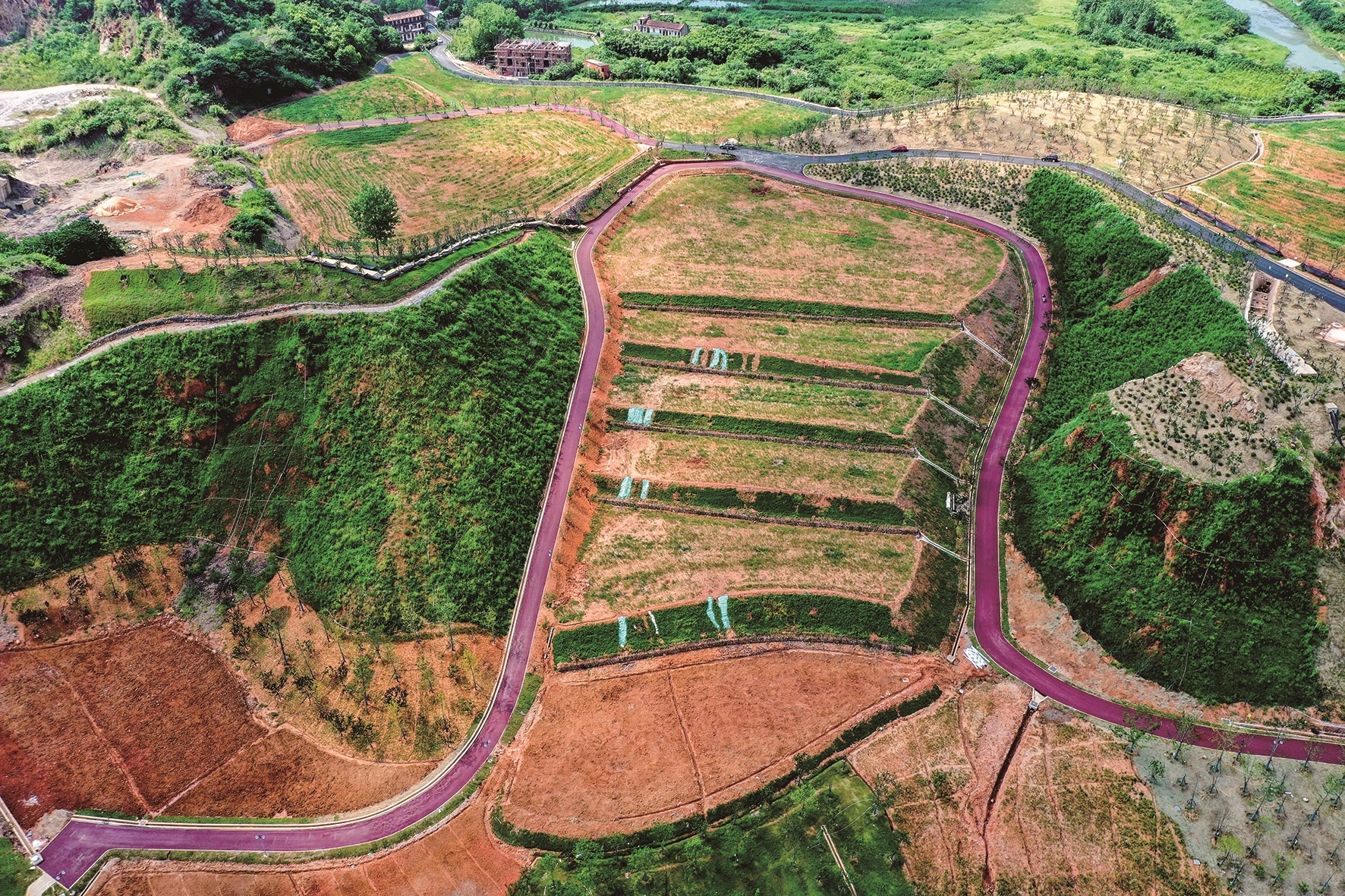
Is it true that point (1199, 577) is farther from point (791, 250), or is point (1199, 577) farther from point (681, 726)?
point (791, 250)

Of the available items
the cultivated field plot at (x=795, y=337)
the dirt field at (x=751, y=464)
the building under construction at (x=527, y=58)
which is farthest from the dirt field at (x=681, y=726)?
the building under construction at (x=527, y=58)

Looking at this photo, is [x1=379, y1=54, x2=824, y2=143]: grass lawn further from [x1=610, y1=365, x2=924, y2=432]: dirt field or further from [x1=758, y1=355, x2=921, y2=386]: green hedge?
[x1=610, y1=365, x2=924, y2=432]: dirt field

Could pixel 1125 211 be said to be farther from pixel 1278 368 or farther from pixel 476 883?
pixel 476 883

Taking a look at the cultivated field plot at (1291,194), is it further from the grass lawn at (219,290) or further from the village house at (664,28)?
the village house at (664,28)

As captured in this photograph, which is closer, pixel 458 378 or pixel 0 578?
pixel 0 578

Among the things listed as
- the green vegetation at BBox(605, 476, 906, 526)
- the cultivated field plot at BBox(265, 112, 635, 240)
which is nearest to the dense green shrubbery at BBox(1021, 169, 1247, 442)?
the green vegetation at BBox(605, 476, 906, 526)

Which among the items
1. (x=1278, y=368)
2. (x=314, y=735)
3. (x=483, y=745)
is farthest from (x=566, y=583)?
(x=1278, y=368)
